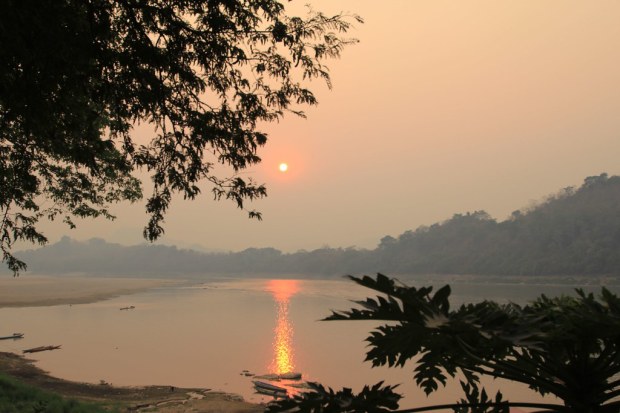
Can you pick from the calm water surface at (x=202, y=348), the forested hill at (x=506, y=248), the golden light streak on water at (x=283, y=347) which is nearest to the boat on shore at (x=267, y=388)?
the calm water surface at (x=202, y=348)

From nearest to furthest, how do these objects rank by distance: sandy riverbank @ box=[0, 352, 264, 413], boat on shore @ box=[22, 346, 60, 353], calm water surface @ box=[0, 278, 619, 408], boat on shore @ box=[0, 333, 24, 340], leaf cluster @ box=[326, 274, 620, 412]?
leaf cluster @ box=[326, 274, 620, 412] < sandy riverbank @ box=[0, 352, 264, 413] < calm water surface @ box=[0, 278, 619, 408] < boat on shore @ box=[22, 346, 60, 353] < boat on shore @ box=[0, 333, 24, 340]

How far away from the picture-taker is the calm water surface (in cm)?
2369

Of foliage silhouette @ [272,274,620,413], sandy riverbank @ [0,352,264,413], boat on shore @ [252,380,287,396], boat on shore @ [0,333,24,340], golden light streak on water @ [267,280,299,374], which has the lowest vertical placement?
golden light streak on water @ [267,280,299,374]

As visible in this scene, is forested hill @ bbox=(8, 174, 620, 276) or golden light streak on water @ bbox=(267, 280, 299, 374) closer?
golden light streak on water @ bbox=(267, 280, 299, 374)

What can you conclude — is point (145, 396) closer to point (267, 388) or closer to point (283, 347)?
point (267, 388)

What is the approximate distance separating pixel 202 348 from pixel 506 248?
118 meters

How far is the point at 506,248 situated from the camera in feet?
438

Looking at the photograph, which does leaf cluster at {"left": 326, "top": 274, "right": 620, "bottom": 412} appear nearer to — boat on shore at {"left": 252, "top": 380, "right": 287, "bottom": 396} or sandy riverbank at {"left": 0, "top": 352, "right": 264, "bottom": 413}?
sandy riverbank at {"left": 0, "top": 352, "right": 264, "bottom": 413}

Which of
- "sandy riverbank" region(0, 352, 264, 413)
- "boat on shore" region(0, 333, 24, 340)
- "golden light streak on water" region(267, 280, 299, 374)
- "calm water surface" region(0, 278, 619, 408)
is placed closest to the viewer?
"sandy riverbank" region(0, 352, 264, 413)

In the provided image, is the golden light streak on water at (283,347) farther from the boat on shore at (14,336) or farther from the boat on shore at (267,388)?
the boat on shore at (14,336)

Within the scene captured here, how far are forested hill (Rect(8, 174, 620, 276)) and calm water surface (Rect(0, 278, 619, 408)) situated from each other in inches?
3033

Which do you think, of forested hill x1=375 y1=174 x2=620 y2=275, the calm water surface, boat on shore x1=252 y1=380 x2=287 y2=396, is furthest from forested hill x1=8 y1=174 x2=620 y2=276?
boat on shore x1=252 y1=380 x2=287 y2=396

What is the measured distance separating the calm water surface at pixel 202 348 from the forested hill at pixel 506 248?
253 feet

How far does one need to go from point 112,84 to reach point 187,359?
958 inches
